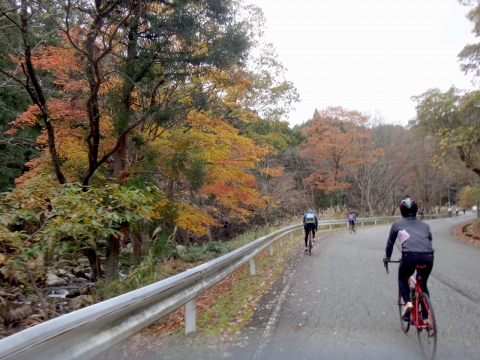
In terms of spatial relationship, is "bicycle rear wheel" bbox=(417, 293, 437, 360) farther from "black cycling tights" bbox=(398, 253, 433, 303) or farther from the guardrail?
the guardrail

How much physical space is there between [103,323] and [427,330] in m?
3.51

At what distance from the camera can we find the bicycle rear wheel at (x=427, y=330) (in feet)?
13.6

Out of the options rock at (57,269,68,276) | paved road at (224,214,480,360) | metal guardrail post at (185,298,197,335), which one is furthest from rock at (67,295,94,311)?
rock at (57,269,68,276)

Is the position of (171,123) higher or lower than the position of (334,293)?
higher

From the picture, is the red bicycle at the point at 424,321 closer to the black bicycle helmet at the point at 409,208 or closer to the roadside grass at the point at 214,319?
the black bicycle helmet at the point at 409,208

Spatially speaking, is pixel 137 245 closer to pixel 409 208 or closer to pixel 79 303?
pixel 79 303

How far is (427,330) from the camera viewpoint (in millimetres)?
4285

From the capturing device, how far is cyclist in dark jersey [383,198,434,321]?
180 inches

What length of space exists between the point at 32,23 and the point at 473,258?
14.2 m

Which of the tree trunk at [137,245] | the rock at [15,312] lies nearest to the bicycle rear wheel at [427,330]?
the rock at [15,312]

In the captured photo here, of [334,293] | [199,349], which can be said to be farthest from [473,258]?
[199,349]

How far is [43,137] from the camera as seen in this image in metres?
12.1

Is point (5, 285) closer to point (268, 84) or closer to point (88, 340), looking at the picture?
point (88, 340)

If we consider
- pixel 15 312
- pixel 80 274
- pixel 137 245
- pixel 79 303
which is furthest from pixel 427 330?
pixel 80 274
